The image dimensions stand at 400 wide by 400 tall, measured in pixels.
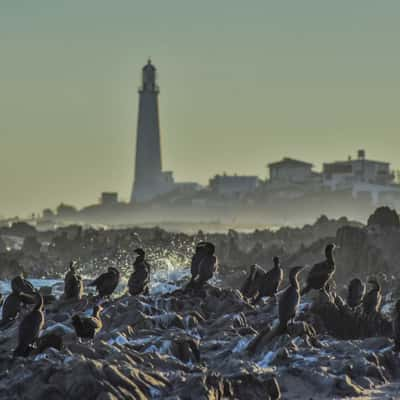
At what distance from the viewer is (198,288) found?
139 feet

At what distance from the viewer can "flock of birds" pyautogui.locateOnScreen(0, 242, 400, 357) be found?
106 ft

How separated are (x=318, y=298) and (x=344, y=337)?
1.36 metres

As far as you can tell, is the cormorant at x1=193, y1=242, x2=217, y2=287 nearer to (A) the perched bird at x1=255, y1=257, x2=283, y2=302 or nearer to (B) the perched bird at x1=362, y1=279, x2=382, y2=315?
(A) the perched bird at x1=255, y1=257, x2=283, y2=302

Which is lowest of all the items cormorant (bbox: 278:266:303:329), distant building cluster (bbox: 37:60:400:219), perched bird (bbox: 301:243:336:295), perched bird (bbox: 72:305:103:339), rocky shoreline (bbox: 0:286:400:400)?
rocky shoreline (bbox: 0:286:400:400)

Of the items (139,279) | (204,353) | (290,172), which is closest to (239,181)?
(290,172)

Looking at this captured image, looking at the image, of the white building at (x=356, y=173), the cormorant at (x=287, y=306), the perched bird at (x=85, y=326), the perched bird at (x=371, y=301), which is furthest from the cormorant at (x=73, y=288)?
the white building at (x=356, y=173)

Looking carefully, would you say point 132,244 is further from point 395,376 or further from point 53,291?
point 395,376

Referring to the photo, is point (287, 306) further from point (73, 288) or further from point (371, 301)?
point (73, 288)

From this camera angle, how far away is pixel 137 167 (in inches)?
6688

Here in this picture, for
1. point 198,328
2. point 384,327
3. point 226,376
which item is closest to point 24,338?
point 226,376

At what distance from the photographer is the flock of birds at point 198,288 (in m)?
32.4

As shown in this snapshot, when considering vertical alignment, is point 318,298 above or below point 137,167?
below

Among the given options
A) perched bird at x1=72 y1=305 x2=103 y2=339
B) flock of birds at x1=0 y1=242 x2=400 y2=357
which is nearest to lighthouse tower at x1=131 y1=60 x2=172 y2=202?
flock of birds at x1=0 y1=242 x2=400 y2=357

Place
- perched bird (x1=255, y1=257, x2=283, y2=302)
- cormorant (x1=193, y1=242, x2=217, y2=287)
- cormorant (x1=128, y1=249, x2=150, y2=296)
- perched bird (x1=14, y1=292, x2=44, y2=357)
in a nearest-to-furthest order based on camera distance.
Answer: perched bird (x1=14, y1=292, x2=44, y2=357), perched bird (x1=255, y1=257, x2=283, y2=302), cormorant (x1=193, y1=242, x2=217, y2=287), cormorant (x1=128, y1=249, x2=150, y2=296)
